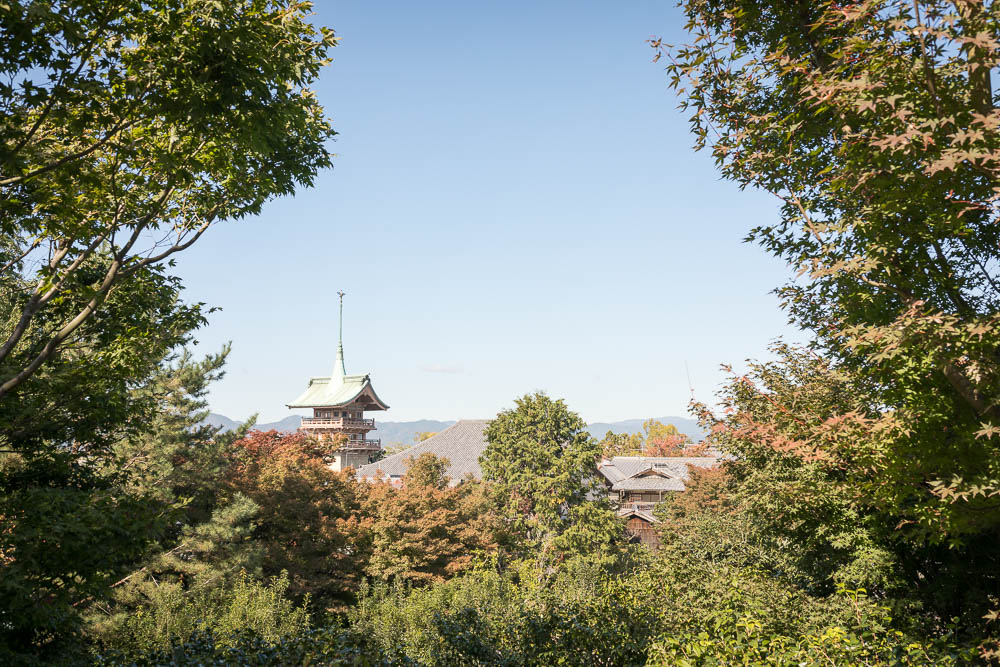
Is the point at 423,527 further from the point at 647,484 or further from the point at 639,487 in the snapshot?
the point at 647,484

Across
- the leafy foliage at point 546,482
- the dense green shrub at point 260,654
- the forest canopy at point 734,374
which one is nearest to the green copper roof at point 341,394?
the leafy foliage at point 546,482

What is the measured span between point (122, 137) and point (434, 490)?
19.8 meters

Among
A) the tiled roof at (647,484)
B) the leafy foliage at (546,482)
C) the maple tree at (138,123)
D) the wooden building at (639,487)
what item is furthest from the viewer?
the tiled roof at (647,484)

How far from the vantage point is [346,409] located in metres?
54.3

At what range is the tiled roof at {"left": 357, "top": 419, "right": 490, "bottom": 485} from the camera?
39.6 m

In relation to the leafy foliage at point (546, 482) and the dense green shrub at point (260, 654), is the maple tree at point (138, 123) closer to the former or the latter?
the dense green shrub at point (260, 654)

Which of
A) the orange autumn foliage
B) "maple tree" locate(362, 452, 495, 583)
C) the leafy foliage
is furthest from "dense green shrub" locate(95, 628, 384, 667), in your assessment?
the leafy foliage

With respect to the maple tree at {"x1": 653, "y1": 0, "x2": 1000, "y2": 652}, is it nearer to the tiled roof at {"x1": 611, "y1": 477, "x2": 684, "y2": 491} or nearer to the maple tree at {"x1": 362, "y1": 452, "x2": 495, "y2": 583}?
the maple tree at {"x1": 362, "y1": 452, "x2": 495, "y2": 583}

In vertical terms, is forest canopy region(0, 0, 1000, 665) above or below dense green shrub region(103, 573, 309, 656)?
above

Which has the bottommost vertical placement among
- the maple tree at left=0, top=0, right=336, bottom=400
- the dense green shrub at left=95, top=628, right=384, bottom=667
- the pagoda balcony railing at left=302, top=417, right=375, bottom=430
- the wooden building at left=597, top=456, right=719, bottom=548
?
the wooden building at left=597, top=456, right=719, bottom=548

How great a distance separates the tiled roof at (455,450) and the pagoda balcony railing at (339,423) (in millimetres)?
9397

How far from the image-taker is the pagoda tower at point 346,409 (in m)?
51.3

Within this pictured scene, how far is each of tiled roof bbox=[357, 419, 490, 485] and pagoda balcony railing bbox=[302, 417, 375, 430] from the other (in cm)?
940

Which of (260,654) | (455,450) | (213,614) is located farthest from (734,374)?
(455,450)
